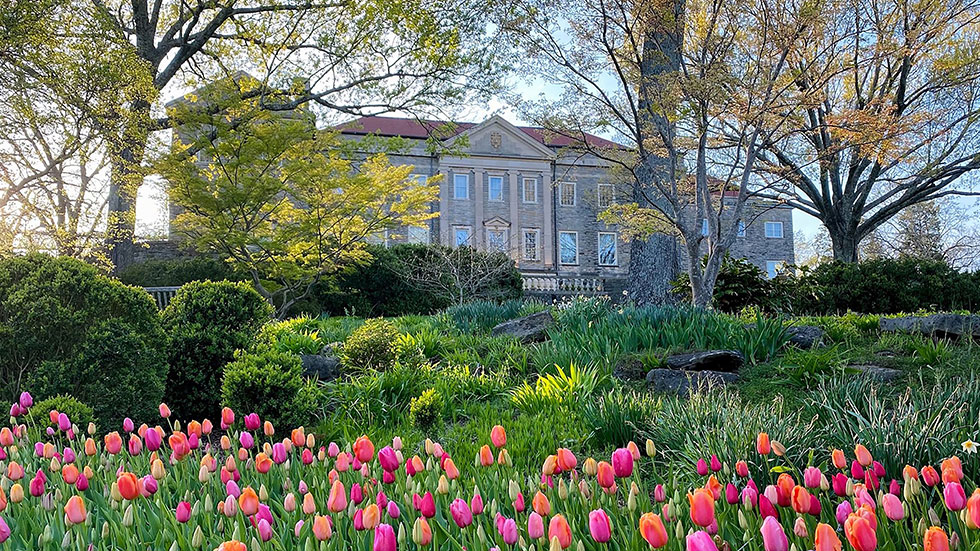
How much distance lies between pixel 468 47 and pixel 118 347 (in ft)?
45.1

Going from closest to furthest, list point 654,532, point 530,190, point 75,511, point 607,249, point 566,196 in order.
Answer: point 654,532
point 75,511
point 530,190
point 566,196
point 607,249

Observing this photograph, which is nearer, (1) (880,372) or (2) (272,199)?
(1) (880,372)

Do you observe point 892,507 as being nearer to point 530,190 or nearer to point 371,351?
point 371,351

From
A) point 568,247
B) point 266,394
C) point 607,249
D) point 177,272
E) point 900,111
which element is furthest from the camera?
point 607,249

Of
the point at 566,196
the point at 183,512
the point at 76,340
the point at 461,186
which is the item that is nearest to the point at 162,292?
the point at 76,340

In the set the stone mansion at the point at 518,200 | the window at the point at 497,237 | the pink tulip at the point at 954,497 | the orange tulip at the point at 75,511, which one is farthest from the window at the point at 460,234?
the pink tulip at the point at 954,497

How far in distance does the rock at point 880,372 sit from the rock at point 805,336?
85cm

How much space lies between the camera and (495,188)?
108 ft

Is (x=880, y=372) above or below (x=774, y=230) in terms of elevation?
below

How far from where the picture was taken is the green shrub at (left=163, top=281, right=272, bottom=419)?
5324 mm

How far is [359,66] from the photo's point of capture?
53.2ft

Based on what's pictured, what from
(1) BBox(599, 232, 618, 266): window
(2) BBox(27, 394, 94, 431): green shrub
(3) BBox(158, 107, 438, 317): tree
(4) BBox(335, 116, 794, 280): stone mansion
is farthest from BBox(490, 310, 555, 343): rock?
(1) BBox(599, 232, 618, 266): window

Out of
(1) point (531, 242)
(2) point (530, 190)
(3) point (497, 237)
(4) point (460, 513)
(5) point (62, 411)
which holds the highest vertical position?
(2) point (530, 190)

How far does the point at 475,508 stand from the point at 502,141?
32.0 meters
